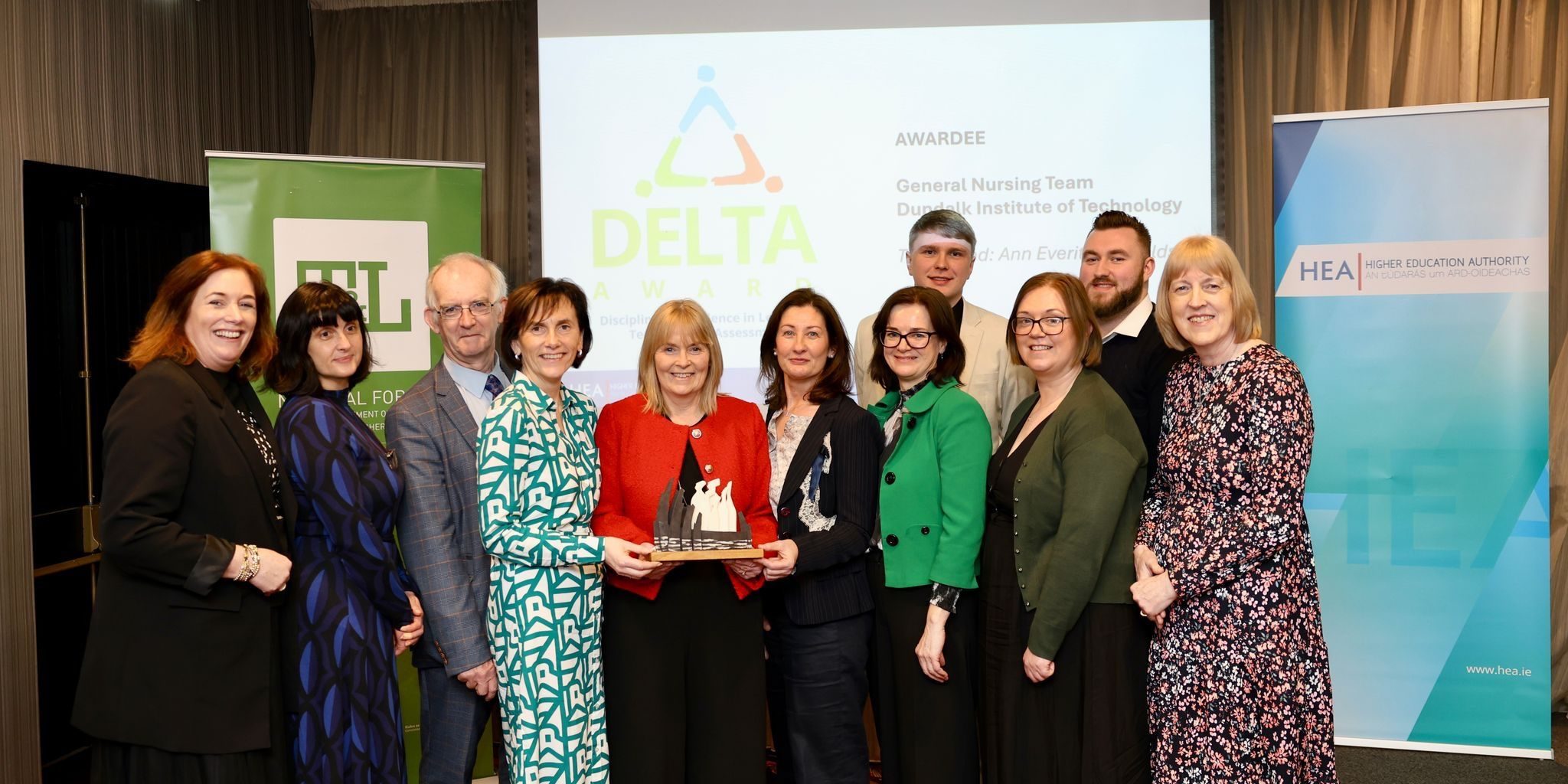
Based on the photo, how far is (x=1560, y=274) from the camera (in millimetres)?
4664

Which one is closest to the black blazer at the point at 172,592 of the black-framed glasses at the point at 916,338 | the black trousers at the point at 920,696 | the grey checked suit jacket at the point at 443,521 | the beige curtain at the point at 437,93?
the grey checked suit jacket at the point at 443,521

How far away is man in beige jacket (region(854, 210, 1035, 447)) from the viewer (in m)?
3.35

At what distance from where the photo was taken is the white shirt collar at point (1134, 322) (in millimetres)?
3113

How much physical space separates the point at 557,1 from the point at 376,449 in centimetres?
283

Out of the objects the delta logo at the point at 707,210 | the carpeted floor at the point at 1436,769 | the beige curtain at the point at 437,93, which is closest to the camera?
the carpeted floor at the point at 1436,769

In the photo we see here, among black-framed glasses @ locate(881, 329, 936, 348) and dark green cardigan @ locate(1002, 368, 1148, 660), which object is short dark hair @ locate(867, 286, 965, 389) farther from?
dark green cardigan @ locate(1002, 368, 1148, 660)

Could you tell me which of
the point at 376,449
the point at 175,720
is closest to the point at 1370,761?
the point at 376,449

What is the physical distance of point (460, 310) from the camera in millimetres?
2740

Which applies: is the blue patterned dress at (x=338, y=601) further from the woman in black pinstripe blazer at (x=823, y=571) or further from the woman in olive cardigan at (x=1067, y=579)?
the woman in olive cardigan at (x=1067, y=579)

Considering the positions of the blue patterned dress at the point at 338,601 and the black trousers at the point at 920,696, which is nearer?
the blue patterned dress at the point at 338,601

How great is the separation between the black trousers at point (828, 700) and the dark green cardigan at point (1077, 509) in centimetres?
45

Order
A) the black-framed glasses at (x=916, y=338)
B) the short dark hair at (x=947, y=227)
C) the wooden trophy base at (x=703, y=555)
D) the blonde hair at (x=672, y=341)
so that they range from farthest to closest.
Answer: the short dark hair at (x=947, y=227), the black-framed glasses at (x=916, y=338), the blonde hair at (x=672, y=341), the wooden trophy base at (x=703, y=555)

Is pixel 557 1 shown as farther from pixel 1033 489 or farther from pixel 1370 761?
pixel 1370 761

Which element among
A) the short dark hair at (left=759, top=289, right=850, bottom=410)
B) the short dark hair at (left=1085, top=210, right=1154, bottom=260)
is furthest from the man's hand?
the short dark hair at (left=1085, top=210, right=1154, bottom=260)
